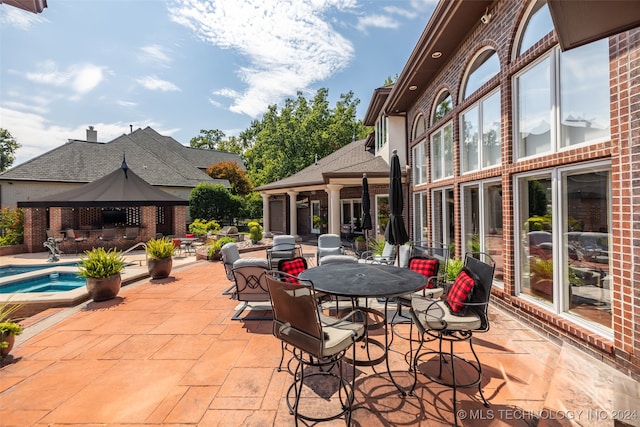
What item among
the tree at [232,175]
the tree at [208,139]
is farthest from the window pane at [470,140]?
the tree at [208,139]

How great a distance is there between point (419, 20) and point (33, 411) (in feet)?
44.6

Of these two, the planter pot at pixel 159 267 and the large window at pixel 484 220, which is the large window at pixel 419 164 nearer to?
the large window at pixel 484 220

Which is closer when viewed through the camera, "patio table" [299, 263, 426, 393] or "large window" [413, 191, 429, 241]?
"patio table" [299, 263, 426, 393]

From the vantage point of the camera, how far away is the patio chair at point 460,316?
117 inches

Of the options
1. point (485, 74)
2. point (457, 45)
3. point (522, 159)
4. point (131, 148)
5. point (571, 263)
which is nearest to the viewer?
point (571, 263)

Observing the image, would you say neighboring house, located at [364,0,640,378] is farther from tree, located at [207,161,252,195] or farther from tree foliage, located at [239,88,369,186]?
tree, located at [207,161,252,195]

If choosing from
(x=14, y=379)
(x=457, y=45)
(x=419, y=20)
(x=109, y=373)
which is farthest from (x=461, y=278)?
(x=419, y=20)

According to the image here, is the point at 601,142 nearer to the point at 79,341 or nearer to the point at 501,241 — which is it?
the point at 501,241

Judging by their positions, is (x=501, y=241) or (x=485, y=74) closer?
(x=501, y=241)

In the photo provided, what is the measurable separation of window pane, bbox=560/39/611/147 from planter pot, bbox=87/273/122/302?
896 cm

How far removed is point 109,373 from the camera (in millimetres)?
3406

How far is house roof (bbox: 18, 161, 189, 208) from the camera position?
1303 cm

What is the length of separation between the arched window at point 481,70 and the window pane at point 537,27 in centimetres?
73

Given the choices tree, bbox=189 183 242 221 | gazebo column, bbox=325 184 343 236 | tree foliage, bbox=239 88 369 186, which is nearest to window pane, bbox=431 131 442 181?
gazebo column, bbox=325 184 343 236
